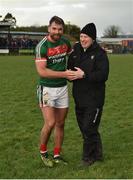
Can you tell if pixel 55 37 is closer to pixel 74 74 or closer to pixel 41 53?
pixel 41 53

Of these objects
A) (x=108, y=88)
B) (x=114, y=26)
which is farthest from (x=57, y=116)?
(x=114, y=26)

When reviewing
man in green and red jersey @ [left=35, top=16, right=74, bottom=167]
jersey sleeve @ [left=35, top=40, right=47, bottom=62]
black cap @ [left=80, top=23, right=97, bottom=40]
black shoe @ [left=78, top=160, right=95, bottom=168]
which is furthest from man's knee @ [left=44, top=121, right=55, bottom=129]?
black cap @ [left=80, top=23, right=97, bottom=40]

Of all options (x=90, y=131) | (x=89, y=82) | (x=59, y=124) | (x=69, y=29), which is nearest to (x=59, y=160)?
(x=59, y=124)

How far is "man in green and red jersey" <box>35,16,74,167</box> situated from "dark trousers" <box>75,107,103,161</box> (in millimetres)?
284

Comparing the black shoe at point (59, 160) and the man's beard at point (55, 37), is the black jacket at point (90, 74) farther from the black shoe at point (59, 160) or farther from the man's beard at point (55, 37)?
the black shoe at point (59, 160)

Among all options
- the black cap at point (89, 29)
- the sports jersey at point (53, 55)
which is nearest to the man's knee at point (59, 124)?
the sports jersey at point (53, 55)

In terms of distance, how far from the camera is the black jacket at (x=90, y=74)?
613 centimetres

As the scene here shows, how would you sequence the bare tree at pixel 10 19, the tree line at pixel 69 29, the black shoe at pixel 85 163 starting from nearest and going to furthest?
the black shoe at pixel 85 163, the bare tree at pixel 10 19, the tree line at pixel 69 29

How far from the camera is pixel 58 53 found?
611cm

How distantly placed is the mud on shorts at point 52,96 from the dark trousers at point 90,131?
31cm

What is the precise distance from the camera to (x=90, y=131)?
249 inches

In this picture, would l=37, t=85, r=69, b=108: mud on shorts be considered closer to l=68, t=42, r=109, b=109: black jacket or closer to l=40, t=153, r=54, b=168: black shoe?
l=68, t=42, r=109, b=109: black jacket

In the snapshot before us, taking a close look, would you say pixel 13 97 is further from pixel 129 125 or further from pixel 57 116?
pixel 57 116

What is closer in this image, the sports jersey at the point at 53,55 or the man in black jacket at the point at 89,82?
the sports jersey at the point at 53,55
